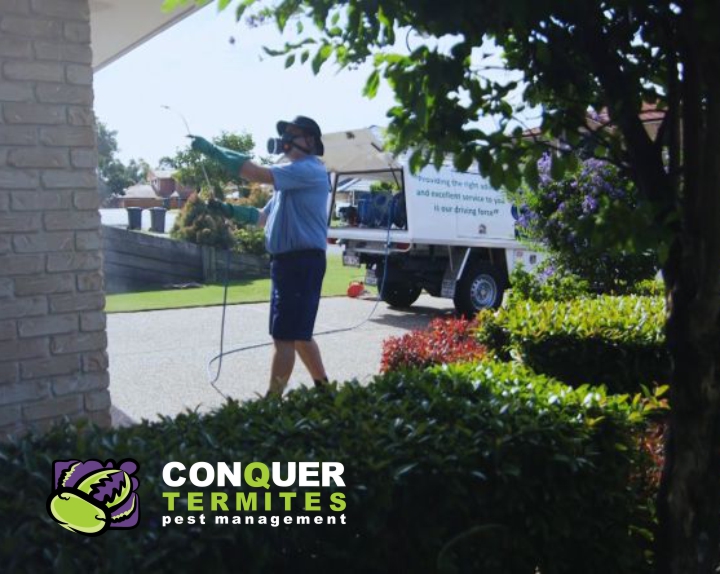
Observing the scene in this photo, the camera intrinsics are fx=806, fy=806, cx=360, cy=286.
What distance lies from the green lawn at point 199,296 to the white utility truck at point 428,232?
9.27ft

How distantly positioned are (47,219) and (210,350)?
5.88 metres

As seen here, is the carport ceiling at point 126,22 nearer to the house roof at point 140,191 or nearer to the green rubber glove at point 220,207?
the green rubber glove at point 220,207

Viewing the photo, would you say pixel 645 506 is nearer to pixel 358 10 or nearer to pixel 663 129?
pixel 663 129

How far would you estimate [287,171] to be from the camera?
17.7 ft

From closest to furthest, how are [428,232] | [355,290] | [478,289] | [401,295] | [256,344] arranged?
[256,344]
[428,232]
[478,289]
[401,295]
[355,290]

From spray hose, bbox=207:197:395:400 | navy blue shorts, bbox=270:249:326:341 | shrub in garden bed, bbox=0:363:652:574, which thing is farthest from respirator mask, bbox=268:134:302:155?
shrub in garden bed, bbox=0:363:652:574

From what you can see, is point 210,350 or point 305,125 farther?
point 210,350

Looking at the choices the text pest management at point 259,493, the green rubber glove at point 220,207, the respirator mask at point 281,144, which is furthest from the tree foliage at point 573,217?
the text pest management at point 259,493

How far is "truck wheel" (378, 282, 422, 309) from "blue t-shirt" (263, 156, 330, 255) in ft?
24.8

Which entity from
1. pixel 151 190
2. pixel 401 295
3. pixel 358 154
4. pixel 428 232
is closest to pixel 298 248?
pixel 428 232

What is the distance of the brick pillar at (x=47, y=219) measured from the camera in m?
3.71

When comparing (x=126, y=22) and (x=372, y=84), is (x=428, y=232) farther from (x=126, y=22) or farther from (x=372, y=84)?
(x=372, y=84)

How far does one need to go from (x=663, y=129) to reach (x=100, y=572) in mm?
1987

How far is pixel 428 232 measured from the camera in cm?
1186
